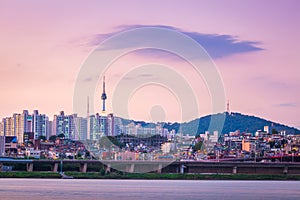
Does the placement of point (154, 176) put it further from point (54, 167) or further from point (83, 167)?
point (54, 167)

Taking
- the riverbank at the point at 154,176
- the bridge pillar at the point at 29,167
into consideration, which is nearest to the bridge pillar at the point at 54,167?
the bridge pillar at the point at 29,167

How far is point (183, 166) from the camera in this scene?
13212cm

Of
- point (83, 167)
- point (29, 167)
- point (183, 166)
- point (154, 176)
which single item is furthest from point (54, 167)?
point (183, 166)

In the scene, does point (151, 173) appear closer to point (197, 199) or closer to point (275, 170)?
point (275, 170)

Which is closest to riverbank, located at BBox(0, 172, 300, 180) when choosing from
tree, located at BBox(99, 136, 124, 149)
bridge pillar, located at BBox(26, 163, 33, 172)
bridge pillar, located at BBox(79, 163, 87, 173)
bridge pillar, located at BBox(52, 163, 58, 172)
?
bridge pillar, located at BBox(79, 163, 87, 173)

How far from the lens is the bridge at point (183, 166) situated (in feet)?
430

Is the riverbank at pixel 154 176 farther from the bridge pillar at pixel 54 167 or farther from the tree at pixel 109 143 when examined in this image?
the tree at pixel 109 143

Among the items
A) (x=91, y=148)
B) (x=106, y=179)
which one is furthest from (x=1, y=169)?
(x=91, y=148)

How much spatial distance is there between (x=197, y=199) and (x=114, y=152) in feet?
366

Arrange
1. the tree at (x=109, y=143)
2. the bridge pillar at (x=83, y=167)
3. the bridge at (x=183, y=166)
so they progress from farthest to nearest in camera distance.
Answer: the tree at (x=109, y=143)
the bridge pillar at (x=83, y=167)
the bridge at (x=183, y=166)

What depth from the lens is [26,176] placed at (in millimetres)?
124312

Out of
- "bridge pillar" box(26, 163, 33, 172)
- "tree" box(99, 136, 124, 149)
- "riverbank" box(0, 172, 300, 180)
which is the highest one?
"tree" box(99, 136, 124, 149)

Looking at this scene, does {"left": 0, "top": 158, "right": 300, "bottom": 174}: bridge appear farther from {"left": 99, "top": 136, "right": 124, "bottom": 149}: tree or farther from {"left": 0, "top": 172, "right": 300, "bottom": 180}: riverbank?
{"left": 99, "top": 136, "right": 124, "bottom": 149}: tree

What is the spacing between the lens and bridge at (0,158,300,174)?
131m
